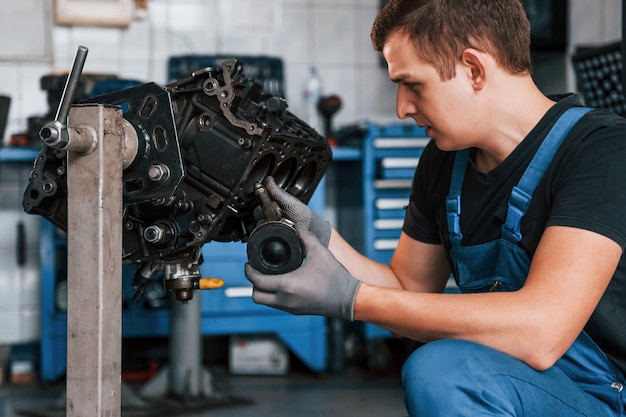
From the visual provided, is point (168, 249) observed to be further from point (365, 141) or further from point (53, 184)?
point (365, 141)

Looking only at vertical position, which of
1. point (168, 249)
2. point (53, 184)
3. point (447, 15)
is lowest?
point (168, 249)

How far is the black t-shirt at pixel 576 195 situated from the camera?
1193 mm

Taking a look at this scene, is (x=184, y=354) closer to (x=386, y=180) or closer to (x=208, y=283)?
(x=386, y=180)

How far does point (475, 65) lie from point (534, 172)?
211 millimetres

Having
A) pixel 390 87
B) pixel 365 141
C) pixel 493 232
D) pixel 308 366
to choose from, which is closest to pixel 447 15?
pixel 493 232

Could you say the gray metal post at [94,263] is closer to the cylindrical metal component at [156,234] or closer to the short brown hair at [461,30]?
the cylindrical metal component at [156,234]

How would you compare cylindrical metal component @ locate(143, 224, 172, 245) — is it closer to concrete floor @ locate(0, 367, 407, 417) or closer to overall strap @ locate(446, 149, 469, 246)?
overall strap @ locate(446, 149, 469, 246)

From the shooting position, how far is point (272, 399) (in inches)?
114

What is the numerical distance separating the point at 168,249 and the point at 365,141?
5.95 feet

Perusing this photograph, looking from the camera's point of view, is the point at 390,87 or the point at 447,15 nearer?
the point at 447,15

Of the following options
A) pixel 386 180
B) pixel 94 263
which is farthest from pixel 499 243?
pixel 386 180

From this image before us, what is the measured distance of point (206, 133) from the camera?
1.28 meters

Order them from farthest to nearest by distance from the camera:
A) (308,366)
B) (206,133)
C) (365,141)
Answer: (308,366) < (365,141) < (206,133)

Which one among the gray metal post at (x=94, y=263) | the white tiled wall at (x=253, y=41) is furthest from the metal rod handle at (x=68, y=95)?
the white tiled wall at (x=253, y=41)
